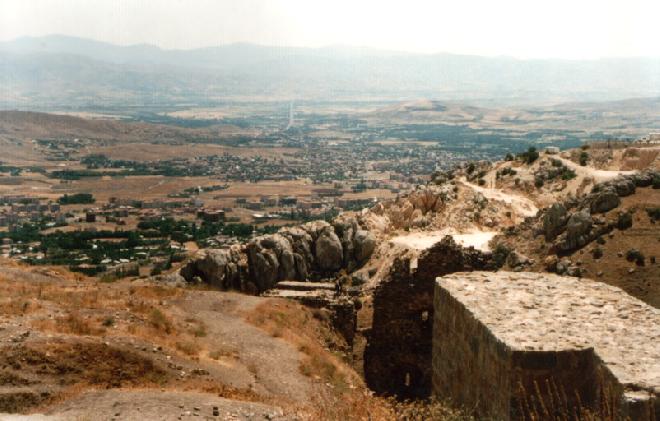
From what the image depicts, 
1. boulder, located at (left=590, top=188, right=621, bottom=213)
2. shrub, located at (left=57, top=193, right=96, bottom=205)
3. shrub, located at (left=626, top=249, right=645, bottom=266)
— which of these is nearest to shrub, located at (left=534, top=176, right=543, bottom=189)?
boulder, located at (left=590, top=188, right=621, bottom=213)

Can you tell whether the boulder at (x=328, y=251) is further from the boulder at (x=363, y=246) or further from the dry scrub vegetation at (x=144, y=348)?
the dry scrub vegetation at (x=144, y=348)

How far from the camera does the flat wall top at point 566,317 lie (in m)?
8.62

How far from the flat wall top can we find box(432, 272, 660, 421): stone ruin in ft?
0.04

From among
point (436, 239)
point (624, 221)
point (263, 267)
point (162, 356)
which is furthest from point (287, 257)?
point (162, 356)

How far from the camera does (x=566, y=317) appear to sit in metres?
9.98

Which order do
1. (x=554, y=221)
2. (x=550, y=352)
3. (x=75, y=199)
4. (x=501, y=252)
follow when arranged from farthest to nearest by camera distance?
(x=75, y=199), (x=554, y=221), (x=501, y=252), (x=550, y=352)

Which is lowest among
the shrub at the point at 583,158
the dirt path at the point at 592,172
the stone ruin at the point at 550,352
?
the dirt path at the point at 592,172

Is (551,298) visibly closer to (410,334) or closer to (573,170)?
(410,334)

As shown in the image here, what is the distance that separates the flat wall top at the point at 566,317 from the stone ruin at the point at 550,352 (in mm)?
12

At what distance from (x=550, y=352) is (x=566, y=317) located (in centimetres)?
142

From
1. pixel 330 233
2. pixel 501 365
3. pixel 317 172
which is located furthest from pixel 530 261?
pixel 317 172

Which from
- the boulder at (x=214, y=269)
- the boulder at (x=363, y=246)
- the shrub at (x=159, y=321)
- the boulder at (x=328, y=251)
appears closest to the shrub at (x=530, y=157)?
the boulder at (x=363, y=246)

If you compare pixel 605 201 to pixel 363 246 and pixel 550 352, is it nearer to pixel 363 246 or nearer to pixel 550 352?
pixel 363 246

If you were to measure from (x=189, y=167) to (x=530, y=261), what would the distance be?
294 ft
